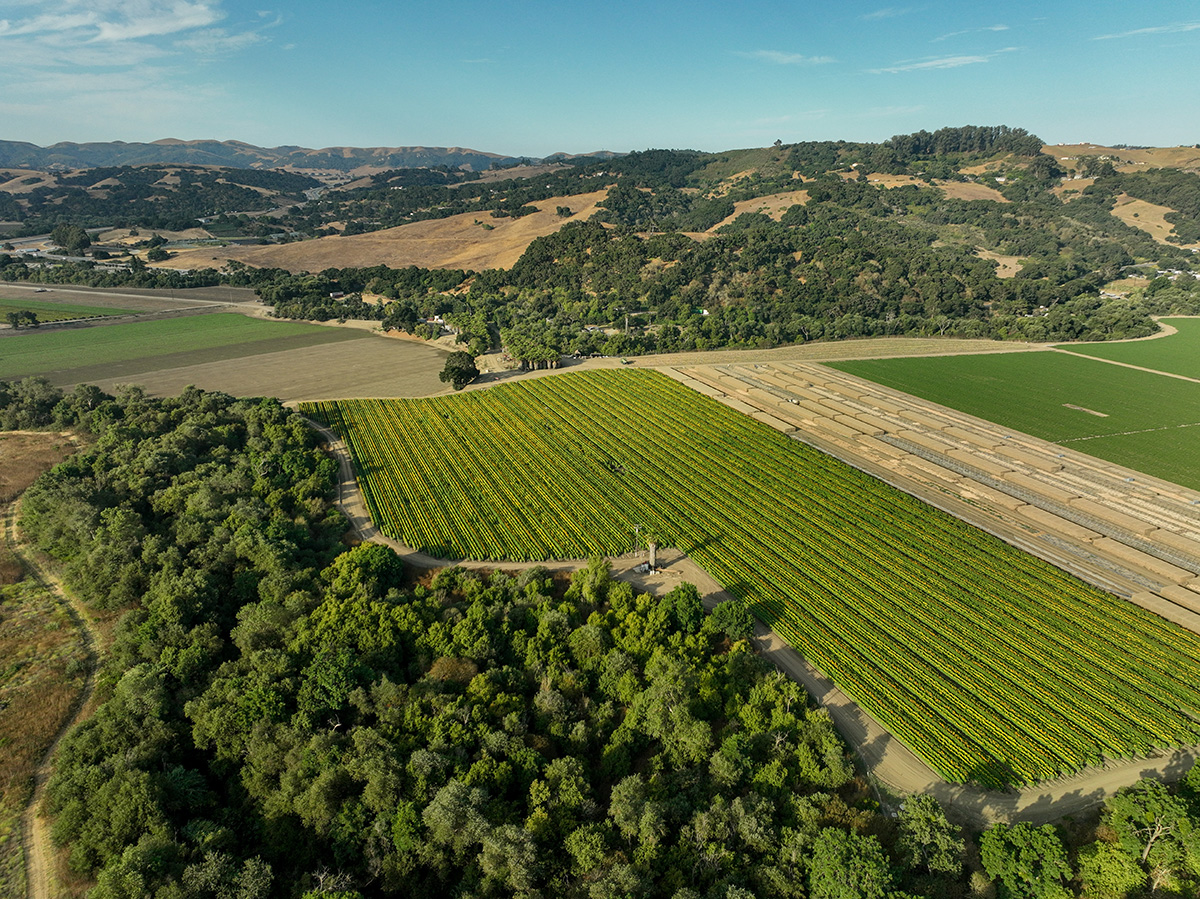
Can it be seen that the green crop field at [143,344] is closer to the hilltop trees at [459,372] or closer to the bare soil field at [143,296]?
the bare soil field at [143,296]

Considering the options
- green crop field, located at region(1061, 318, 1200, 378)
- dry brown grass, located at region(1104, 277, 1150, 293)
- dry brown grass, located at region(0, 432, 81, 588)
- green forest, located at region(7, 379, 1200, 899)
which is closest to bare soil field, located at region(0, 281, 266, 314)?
dry brown grass, located at region(0, 432, 81, 588)

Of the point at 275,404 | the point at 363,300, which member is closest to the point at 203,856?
the point at 275,404

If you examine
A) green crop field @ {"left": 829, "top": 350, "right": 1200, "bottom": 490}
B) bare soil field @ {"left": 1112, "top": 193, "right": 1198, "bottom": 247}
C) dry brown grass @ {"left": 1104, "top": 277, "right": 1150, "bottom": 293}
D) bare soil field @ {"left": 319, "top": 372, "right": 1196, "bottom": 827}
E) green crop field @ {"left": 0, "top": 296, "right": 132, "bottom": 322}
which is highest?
bare soil field @ {"left": 1112, "top": 193, "right": 1198, "bottom": 247}

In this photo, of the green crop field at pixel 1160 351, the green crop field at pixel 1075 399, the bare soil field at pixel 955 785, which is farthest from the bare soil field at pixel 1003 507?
the green crop field at pixel 1160 351

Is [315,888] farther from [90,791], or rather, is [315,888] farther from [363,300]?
[363,300]

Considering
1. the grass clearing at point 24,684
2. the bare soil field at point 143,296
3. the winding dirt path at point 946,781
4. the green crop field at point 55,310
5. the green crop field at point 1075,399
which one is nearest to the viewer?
the grass clearing at point 24,684

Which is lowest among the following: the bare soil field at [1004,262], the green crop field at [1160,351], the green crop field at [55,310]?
the green crop field at [1160,351]

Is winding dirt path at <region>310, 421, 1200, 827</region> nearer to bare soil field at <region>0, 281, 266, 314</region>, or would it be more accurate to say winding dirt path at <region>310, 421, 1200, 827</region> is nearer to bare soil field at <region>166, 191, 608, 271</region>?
bare soil field at <region>0, 281, 266, 314</region>

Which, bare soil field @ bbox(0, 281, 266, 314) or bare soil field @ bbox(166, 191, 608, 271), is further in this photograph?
bare soil field @ bbox(166, 191, 608, 271)

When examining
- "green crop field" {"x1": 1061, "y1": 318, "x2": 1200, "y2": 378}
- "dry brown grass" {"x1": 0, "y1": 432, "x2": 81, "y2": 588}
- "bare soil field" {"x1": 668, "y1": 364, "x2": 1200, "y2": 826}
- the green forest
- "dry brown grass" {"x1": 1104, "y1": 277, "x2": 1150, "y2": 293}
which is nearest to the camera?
the green forest
